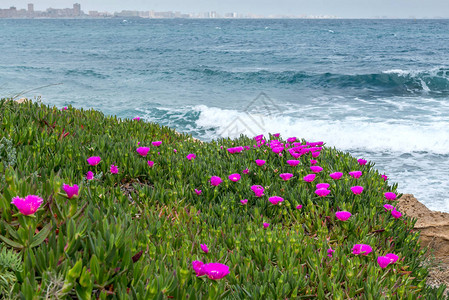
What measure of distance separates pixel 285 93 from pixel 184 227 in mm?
21241

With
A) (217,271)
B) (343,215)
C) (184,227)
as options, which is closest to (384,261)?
(343,215)

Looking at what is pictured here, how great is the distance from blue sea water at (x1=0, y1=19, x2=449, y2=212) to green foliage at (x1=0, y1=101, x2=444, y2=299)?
3.04 meters

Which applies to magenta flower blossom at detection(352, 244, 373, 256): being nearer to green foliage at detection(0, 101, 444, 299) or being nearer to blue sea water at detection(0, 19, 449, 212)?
green foliage at detection(0, 101, 444, 299)

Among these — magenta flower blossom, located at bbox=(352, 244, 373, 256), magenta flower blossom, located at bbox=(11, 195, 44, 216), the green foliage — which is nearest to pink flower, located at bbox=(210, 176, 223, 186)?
the green foliage

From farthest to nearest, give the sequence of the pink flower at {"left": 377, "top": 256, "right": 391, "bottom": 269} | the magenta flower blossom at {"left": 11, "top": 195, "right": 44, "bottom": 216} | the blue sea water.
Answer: the blue sea water < the pink flower at {"left": 377, "top": 256, "right": 391, "bottom": 269} < the magenta flower blossom at {"left": 11, "top": 195, "right": 44, "bottom": 216}

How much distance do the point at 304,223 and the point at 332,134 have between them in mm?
11509

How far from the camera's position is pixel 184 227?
300 cm

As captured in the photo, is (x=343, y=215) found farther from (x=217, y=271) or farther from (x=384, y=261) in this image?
(x=217, y=271)

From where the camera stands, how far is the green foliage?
70.7 inches

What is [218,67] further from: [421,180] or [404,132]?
[421,180]

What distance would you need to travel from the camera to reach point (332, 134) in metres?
14.5

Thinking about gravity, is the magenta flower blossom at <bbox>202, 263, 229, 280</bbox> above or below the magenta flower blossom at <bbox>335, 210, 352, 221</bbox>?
above

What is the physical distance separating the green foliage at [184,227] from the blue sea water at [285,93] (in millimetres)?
3040

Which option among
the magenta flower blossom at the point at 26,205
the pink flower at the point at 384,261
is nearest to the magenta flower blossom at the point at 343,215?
the pink flower at the point at 384,261
